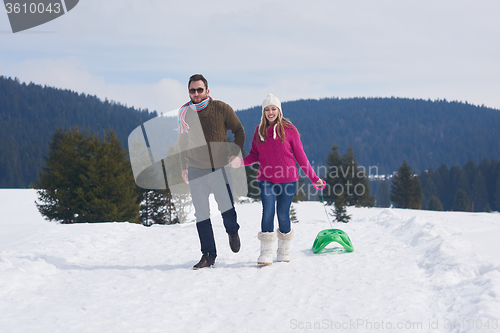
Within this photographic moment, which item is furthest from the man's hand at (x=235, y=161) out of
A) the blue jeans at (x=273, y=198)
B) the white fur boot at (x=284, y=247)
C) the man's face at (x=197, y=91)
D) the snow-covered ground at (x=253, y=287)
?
the snow-covered ground at (x=253, y=287)

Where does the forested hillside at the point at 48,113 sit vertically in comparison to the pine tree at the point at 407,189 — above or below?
above

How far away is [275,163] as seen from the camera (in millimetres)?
4727

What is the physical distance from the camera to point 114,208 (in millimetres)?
23188

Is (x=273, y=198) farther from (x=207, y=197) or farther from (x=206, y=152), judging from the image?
(x=206, y=152)

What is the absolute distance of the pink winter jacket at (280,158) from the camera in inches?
186

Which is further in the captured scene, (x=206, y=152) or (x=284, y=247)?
(x=284, y=247)

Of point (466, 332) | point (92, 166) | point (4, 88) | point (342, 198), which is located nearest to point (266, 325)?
point (466, 332)

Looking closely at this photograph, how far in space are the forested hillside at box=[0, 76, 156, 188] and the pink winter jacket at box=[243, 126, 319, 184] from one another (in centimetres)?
11316

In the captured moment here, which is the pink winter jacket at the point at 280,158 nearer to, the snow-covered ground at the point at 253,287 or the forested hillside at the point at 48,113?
the snow-covered ground at the point at 253,287

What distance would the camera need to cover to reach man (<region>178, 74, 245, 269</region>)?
476 cm

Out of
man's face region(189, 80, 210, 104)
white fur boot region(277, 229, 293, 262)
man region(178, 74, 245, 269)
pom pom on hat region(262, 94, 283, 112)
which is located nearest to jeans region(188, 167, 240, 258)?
man region(178, 74, 245, 269)

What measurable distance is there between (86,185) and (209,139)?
71.5 feet

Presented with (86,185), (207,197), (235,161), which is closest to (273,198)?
(235,161)

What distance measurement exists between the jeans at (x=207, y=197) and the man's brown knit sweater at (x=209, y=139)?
11cm
